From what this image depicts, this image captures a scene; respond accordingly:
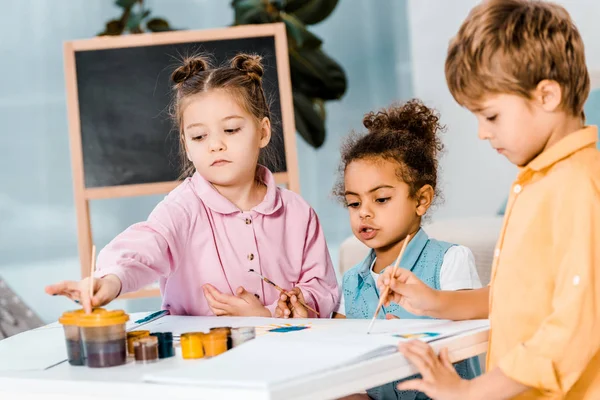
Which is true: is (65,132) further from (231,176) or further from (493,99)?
(493,99)

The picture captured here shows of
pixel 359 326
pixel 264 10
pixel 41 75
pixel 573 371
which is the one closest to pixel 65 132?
pixel 41 75

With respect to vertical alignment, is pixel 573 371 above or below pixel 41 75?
below

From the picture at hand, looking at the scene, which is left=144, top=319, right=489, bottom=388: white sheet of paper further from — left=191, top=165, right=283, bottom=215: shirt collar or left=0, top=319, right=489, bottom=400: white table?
left=191, top=165, right=283, bottom=215: shirt collar

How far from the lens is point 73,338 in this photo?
1.14m

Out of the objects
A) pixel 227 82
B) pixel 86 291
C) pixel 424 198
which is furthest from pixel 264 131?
pixel 86 291

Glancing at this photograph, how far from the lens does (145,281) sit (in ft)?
4.78

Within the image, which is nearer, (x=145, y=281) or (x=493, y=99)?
(x=493, y=99)

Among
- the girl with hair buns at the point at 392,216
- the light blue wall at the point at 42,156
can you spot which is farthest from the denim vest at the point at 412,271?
the light blue wall at the point at 42,156

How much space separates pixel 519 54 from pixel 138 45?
235 centimetres

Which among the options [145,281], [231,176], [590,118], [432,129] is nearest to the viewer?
[145,281]

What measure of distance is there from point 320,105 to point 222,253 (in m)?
2.93

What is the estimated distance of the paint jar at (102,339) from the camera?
1.11 meters

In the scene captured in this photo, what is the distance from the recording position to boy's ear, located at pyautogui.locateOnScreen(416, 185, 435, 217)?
1.79m

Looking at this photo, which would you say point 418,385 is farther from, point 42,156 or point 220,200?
point 42,156
